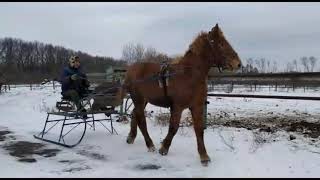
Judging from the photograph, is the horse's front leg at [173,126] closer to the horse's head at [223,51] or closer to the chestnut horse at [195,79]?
the chestnut horse at [195,79]

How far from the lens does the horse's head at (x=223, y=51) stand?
771 centimetres

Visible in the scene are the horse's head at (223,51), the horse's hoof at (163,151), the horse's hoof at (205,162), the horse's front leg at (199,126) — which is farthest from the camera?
the horse's hoof at (163,151)

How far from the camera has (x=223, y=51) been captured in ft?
25.3

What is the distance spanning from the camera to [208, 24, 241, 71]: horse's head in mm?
7709

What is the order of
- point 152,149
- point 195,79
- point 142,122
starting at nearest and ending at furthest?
point 195,79 → point 152,149 → point 142,122

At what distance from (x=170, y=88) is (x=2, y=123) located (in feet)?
25.9

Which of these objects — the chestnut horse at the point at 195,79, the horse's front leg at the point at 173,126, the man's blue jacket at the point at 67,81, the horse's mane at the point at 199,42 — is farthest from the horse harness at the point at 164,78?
the man's blue jacket at the point at 67,81

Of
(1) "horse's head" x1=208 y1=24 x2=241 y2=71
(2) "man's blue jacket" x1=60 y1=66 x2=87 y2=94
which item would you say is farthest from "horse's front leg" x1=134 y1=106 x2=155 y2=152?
(1) "horse's head" x1=208 y1=24 x2=241 y2=71

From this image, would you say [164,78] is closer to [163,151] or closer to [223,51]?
[223,51]

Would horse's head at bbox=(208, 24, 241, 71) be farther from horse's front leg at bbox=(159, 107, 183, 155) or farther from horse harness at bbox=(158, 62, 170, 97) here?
horse's front leg at bbox=(159, 107, 183, 155)

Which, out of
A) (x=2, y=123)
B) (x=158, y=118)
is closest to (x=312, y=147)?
(x=158, y=118)

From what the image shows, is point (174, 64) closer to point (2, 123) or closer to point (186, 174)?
point (186, 174)

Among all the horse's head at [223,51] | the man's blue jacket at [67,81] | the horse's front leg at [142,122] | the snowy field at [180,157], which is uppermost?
the horse's head at [223,51]

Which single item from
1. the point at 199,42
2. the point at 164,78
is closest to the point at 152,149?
the point at 164,78
